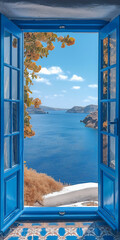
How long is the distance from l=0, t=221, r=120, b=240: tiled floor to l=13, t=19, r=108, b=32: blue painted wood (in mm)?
2083

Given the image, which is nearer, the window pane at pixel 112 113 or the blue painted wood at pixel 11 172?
the blue painted wood at pixel 11 172

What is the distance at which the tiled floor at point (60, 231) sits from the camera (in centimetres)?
173

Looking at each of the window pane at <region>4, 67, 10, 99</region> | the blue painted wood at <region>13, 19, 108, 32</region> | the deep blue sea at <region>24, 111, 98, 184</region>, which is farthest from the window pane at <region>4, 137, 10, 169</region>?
the deep blue sea at <region>24, 111, 98, 184</region>

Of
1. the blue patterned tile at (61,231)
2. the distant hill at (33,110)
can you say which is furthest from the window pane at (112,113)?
the blue patterned tile at (61,231)

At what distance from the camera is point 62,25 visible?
198cm

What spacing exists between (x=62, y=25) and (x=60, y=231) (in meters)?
2.11

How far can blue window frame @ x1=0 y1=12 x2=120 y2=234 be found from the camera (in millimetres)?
1707

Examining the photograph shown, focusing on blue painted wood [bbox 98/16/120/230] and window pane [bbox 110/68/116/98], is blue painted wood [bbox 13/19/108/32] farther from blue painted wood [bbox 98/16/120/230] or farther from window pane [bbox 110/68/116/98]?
window pane [bbox 110/68/116/98]

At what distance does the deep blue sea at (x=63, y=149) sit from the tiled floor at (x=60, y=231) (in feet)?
27.2

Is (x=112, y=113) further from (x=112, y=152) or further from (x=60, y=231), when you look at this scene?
(x=60, y=231)

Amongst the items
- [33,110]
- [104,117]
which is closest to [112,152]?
[104,117]

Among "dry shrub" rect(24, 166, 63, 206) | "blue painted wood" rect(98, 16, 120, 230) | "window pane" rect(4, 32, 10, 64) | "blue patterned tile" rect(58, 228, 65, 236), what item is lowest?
"dry shrub" rect(24, 166, 63, 206)

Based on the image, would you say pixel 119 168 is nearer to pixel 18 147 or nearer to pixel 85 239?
pixel 85 239

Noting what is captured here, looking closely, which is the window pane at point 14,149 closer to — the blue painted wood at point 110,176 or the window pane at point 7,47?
the window pane at point 7,47
